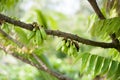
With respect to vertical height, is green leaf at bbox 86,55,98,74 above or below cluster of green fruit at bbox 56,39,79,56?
below

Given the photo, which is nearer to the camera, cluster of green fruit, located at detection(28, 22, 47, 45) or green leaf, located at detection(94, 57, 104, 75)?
cluster of green fruit, located at detection(28, 22, 47, 45)

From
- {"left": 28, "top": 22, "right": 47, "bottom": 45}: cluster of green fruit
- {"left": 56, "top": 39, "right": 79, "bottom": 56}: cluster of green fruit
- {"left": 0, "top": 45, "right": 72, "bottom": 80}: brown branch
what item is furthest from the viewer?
{"left": 0, "top": 45, "right": 72, "bottom": 80}: brown branch

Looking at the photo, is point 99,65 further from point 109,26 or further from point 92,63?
point 109,26

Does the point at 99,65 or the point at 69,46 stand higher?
the point at 69,46

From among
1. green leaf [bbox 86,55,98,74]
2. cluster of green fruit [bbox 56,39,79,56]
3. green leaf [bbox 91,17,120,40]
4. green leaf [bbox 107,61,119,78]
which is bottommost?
green leaf [bbox 107,61,119,78]

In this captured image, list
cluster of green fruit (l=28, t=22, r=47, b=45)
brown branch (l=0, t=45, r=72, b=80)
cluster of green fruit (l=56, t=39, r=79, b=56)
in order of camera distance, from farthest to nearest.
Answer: brown branch (l=0, t=45, r=72, b=80) → cluster of green fruit (l=56, t=39, r=79, b=56) → cluster of green fruit (l=28, t=22, r=47, b=45)

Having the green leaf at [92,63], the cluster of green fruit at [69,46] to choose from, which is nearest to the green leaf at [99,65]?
the green leaf at [92,63]

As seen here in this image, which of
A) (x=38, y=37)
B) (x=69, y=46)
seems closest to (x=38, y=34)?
(x=38, y=37)

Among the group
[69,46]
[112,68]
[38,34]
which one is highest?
[38,34]

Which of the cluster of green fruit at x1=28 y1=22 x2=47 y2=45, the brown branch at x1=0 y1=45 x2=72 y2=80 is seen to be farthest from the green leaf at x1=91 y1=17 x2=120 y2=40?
the brown branch at x1=0 y1=45 x2=72 y2=80

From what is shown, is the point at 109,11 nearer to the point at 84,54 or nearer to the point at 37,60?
the point at 84,54

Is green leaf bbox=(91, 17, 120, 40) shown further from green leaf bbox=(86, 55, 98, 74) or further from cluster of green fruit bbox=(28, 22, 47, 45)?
cluster of green fruit bbox=(28, 22, 47, 45)
